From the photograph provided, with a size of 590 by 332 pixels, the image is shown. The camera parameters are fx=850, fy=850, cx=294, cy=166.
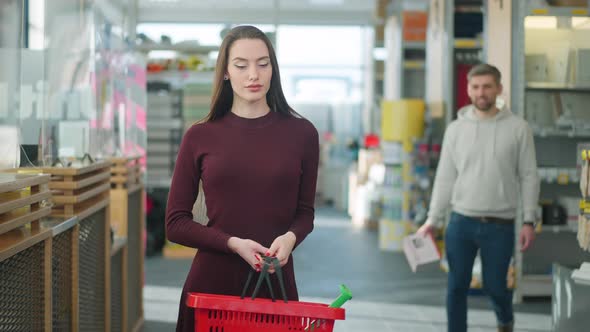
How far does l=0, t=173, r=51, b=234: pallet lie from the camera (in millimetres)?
2272

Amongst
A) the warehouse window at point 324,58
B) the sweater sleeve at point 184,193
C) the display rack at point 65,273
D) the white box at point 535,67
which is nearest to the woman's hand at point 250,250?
the sweater sleeve at point 184,193

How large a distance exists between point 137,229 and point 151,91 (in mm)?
4285

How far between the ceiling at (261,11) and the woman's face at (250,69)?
14.5 metres

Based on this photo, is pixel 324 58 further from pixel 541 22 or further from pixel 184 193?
pixel 184 193

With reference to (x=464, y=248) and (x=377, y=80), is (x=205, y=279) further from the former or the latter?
(x=377, y=80)

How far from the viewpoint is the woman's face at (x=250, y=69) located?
225cm

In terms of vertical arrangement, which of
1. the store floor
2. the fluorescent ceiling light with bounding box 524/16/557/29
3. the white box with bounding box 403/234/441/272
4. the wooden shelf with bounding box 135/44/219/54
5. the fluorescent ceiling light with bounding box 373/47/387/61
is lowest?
the store floor

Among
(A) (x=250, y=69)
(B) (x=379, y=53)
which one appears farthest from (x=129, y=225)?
(B) (x=379, y=53)

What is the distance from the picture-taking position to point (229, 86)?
2.37 meters

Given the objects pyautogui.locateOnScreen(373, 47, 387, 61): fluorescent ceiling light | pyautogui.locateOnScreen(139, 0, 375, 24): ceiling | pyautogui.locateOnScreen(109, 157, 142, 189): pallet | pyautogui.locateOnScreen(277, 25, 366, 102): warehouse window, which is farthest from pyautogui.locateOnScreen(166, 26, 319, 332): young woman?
pyautogui.locateOnScreen(277, 25, 366, 102): warehouse window

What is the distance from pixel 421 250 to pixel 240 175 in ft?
8.47

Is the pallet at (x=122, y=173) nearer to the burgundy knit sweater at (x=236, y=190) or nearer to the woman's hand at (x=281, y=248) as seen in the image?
the burgundy knit sweater at (x=236, y=190)

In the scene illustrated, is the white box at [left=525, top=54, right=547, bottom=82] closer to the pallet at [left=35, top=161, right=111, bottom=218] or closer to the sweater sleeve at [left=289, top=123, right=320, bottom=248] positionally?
the pallet at [left=35, top=161, right=111, bottom=218]

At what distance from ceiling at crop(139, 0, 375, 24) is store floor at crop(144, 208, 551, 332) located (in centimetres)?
768
